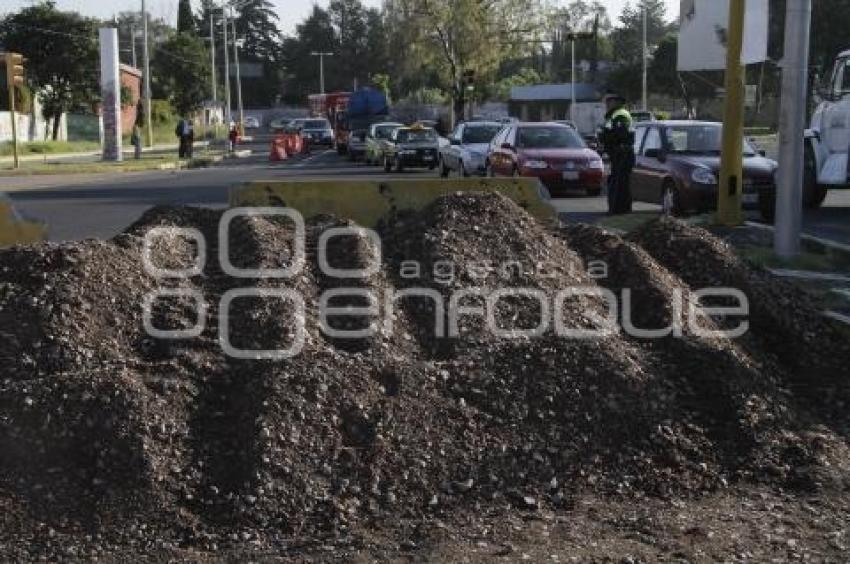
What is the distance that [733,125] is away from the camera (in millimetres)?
12430

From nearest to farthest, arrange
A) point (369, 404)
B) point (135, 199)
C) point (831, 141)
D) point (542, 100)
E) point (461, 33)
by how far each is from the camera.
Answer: point (369, 404) < point (831, 141) < point (135, 199) < point (461, 33) < point (542, 100)

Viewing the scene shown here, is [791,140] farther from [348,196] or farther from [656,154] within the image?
[656,154]

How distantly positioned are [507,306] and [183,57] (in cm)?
7649

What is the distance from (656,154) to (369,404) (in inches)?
476

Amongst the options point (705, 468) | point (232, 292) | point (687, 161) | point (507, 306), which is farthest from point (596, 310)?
point (687, 161)

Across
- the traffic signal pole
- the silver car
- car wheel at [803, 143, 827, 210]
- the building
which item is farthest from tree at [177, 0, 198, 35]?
the traffic signal pole

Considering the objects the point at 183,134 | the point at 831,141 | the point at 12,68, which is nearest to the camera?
the point at 831,141

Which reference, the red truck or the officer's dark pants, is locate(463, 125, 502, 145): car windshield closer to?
the officer's dark pants

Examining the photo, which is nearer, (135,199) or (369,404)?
(369,404)

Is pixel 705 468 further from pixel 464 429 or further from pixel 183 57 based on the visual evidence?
pixel 183 57

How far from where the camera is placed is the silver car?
23.7m

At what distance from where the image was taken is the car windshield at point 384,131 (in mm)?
36912

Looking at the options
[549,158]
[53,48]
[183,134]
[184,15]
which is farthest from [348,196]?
[184,15]

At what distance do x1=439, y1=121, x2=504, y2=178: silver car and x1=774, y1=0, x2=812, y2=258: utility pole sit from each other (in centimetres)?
1279
